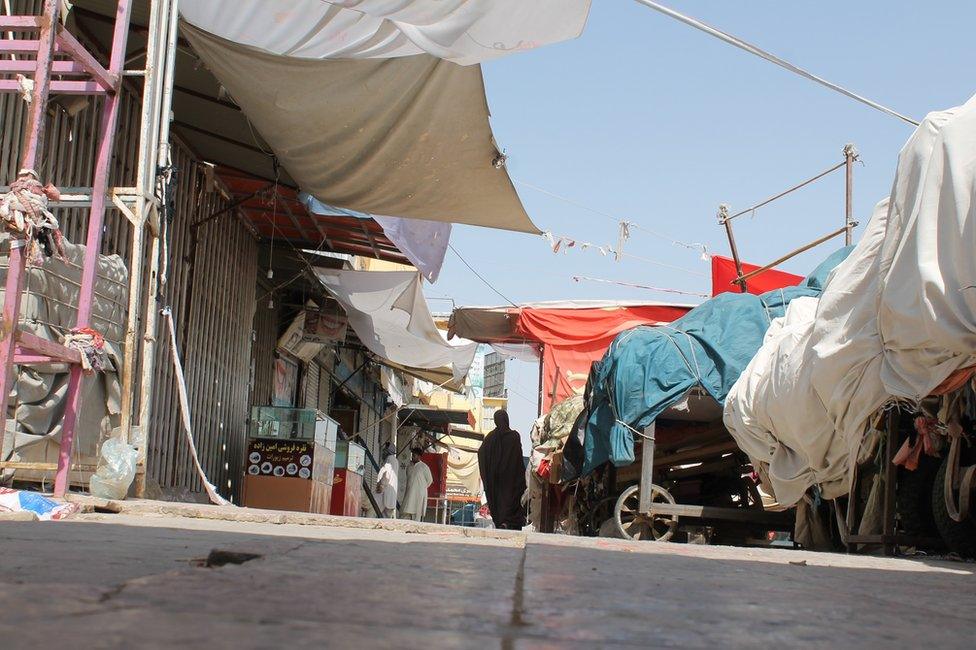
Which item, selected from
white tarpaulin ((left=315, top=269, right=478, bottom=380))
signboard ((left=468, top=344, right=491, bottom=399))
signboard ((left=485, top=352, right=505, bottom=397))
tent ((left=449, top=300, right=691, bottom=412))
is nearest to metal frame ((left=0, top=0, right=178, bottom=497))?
white tarpaulin ((left=315, top=269, right=478, bottom=380))

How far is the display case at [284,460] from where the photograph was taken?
1253 centimetres

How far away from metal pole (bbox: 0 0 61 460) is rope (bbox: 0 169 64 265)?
0.06 m

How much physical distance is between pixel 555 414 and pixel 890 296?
6861 mm

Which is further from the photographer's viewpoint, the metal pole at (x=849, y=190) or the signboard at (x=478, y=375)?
the signboard at (x=478, y=375)

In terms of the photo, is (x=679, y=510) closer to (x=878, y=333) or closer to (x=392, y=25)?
(x=878, y=333)

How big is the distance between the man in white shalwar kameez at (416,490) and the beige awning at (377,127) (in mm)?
9523

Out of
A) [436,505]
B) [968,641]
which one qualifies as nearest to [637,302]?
[968,641]

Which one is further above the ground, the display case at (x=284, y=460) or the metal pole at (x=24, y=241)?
the metal pole at (x=24, y=241)

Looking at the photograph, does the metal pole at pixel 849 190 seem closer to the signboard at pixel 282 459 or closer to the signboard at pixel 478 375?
the signboard at pixel 282 459

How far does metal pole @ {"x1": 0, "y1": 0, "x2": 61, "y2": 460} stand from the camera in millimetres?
5137

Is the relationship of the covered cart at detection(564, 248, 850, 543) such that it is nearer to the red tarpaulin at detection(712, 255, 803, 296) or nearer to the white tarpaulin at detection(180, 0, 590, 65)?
the white tarpaulin at detection(180, 0, 590, 65)

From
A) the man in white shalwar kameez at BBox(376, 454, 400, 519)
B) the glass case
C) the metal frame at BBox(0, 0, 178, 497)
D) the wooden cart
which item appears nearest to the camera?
the metal frame at BBox(0, 0, 178, 497)

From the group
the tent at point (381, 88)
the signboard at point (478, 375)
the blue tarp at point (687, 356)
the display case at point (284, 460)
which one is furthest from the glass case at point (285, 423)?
the signboard at point (478, 375)

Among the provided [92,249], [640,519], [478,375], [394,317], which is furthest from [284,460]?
[478,375]
